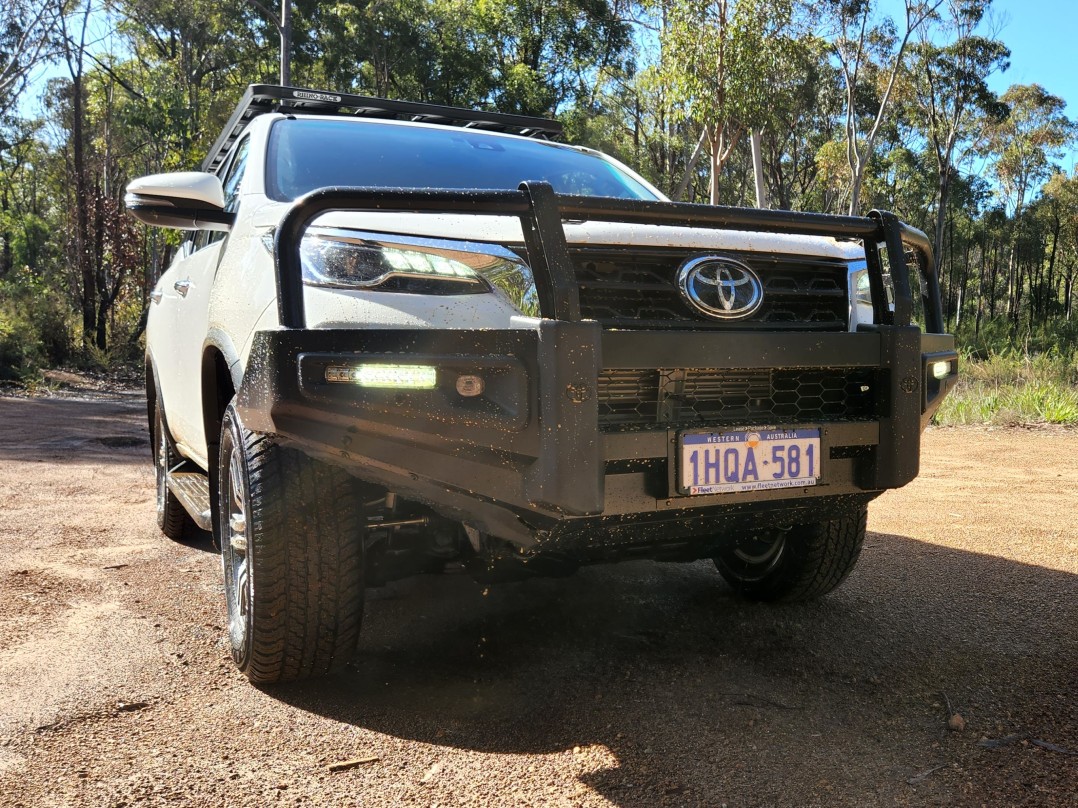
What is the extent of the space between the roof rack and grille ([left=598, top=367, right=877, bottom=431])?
79.3 inches

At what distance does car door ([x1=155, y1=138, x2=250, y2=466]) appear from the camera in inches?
129

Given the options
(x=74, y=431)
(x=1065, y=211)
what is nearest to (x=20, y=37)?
(x=74, y=431)

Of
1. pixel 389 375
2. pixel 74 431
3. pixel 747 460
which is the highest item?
pixel 389 375

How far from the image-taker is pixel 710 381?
2289 mm

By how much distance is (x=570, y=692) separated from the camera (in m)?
2.57

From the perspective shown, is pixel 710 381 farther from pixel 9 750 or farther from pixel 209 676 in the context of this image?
pixel 9 750

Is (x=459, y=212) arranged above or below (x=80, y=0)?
below

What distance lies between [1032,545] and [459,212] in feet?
11.3

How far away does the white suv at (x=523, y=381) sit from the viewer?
2.02m

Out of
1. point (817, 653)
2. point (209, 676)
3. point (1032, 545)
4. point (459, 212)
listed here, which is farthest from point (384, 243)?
point (1032, 545)

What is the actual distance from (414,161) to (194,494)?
1540 mm

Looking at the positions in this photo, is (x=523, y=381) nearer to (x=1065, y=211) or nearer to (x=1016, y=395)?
(x=1016, y=395)

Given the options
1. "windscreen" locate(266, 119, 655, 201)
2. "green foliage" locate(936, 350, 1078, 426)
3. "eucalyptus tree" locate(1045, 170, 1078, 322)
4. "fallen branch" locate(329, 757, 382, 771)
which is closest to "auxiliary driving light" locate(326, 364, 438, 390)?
"fallen branch" locate(329, 757, 382, 771)

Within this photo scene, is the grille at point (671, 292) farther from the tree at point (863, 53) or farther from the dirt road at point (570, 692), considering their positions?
the tree at point (863, 53)
